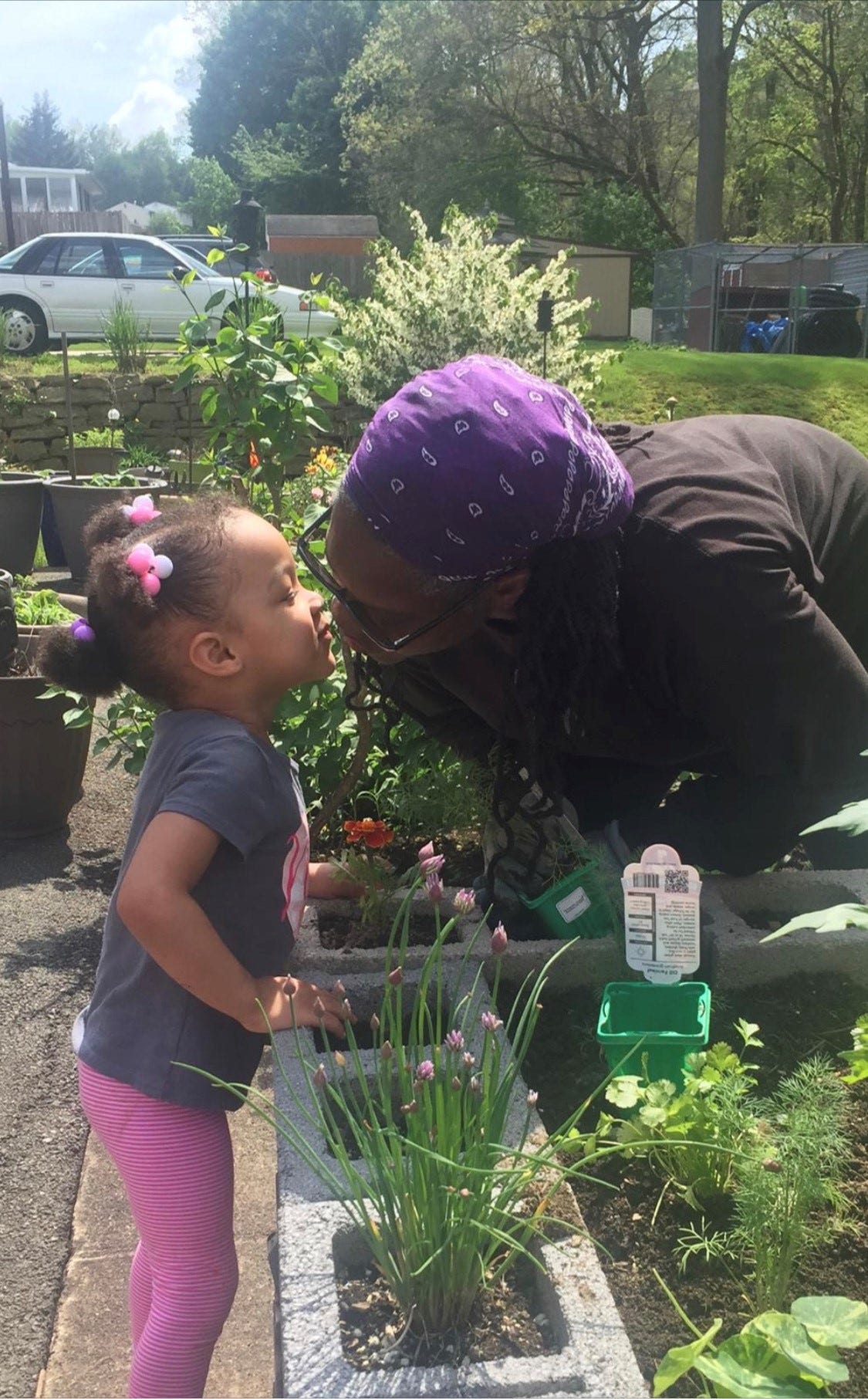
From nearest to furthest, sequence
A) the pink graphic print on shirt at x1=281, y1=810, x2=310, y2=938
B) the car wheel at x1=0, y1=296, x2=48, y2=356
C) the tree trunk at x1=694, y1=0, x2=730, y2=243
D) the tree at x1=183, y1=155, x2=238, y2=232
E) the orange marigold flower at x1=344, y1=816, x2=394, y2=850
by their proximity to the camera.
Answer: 1. the pink graphic print on shirt at x1=281, y1=810, x2=310, y2=938
2. the orange marigold flower at x1=344, y1=816, x2=394, y2=850
3. the car wheel at x1=0, y1=296, x2=48, y2=356
4. the tree trunk at x1=694, y1=0, x2=730, y2=243
5. the tree at x1=183, y1=155, x2=238, y2=232

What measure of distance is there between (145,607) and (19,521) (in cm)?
707

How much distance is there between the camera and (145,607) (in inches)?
65.2

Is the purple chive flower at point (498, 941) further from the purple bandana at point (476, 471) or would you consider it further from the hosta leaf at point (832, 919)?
the purple bandana at point (476, 471)

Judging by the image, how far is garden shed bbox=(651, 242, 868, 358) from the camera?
1838cm

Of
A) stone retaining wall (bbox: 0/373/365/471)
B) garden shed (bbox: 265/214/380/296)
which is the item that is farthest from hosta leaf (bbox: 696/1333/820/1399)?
garden shed (bbox: 265/214/380/296)

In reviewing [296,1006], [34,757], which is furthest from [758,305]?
[296,1006]

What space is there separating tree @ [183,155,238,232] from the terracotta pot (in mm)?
50354

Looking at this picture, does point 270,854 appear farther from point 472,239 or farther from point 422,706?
point 472,239

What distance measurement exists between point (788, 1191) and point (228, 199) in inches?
2182

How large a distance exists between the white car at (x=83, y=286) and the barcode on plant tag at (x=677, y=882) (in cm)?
1289

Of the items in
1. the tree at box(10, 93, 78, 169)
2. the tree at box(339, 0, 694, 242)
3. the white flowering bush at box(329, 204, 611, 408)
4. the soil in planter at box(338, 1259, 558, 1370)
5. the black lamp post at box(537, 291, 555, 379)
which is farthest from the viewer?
the tree at box(10, 93, 78, 169)

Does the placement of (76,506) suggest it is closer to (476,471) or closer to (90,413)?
(90,413)

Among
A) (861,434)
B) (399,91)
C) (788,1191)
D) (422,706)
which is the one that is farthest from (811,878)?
(399,91)

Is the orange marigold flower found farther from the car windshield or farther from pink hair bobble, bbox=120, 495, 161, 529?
the car windshield
